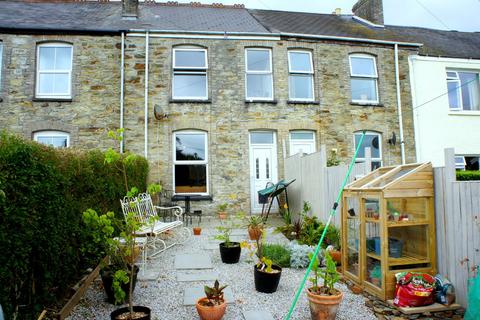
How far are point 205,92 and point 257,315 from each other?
30.2 ft

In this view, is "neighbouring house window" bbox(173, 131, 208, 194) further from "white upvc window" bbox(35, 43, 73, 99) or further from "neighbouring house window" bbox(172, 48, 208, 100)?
"white upvc window" bbox(35, 43, 73, 99)

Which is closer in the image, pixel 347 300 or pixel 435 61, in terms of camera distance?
pixel 347 300

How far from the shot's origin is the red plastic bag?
13.4 feet

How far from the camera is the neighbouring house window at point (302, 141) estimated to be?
40.6ft

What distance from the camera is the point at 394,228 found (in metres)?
4.72

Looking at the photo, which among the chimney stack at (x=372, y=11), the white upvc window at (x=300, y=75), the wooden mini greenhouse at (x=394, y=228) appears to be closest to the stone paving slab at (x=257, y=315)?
the wooden mini greenhouse at (x=394, y=228)

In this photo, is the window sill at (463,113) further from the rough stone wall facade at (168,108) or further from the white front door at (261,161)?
the white front door at (261,161)

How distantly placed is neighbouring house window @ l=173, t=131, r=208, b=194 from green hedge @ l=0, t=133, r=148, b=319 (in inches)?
264

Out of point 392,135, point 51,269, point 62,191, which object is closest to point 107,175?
point 62,191

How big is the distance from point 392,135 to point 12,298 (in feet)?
41.0

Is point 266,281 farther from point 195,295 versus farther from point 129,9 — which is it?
point 129,9

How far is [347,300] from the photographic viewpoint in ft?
14.8

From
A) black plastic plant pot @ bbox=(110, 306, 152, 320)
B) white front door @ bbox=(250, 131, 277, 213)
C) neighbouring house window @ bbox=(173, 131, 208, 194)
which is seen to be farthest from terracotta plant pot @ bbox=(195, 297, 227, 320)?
white front door @ bbox=(250, 131, 277, 213)

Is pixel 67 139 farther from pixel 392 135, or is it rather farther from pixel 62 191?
pixel 392 135
